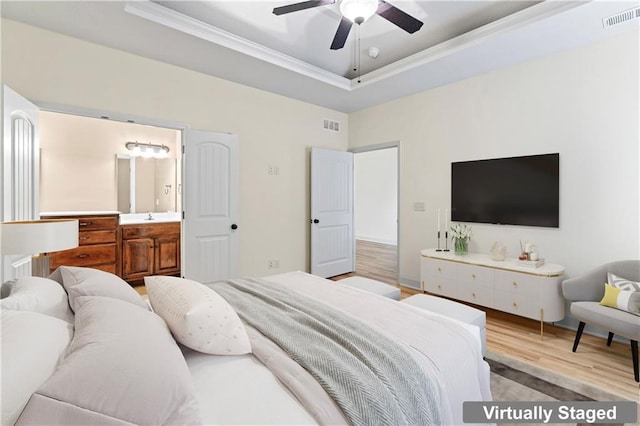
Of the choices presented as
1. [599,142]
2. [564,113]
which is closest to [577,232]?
[599,142]

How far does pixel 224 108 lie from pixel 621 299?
14.0ft

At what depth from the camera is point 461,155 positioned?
381 cm

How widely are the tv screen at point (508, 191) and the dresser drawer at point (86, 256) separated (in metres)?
4.55

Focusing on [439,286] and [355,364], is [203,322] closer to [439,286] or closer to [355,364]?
[355,364]

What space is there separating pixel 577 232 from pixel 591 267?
0.34 meters

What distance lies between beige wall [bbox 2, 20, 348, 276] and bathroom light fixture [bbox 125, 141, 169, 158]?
2.02 metres

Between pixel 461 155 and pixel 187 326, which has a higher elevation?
pixel 461 155

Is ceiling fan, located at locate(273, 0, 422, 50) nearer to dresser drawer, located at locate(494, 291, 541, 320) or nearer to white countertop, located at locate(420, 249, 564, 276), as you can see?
white countertop, located at locate(420, 249, 564, 276)

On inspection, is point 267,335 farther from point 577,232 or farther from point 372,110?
point 372,110

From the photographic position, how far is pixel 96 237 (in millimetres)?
3980

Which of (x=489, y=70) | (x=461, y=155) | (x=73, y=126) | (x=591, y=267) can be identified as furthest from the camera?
(x=73, y=126)

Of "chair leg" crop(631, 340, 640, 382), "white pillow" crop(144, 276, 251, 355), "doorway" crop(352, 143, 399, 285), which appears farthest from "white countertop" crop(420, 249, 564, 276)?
"doorway" crop(352, 143, 399, 285)

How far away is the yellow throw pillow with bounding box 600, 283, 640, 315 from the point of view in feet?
7.12

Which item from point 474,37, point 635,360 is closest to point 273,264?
point 474,37
